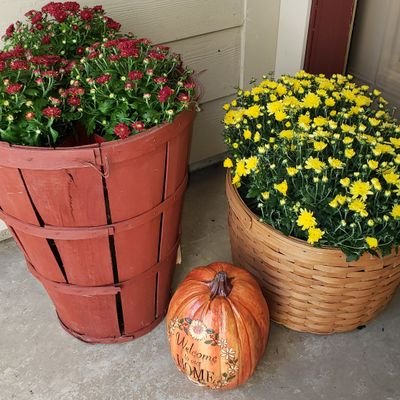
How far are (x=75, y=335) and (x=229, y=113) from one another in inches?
30.0

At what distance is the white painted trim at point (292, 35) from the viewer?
179 centimetres

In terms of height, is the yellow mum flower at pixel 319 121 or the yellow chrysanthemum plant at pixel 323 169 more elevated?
the yellow mum flower at pixel 319 121

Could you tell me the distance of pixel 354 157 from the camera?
120 centimetres

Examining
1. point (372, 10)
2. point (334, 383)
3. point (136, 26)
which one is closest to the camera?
point (334, 383)

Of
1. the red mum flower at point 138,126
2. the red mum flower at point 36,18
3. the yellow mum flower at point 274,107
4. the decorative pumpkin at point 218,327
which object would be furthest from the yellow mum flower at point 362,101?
the red mum flower at point 36,18

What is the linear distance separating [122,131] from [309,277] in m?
0.58

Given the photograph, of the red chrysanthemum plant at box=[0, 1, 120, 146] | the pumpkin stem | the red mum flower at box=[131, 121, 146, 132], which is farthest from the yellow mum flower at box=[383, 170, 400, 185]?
the red chrysanthemum plant at box=[0, 1, 120, 146]

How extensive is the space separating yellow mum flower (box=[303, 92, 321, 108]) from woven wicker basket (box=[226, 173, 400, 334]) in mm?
294

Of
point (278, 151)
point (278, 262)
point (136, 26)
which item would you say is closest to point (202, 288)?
point (278, 262)

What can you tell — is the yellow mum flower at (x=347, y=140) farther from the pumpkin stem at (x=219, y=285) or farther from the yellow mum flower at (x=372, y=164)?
the pumpkin stem at (x=219, y=285)

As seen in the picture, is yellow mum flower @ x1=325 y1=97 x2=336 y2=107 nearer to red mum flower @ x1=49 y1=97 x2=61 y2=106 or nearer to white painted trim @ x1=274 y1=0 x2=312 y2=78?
white painted trim @ x1=274 y1=0 x2=312 y2=78

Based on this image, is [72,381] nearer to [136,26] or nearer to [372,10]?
[136,26]

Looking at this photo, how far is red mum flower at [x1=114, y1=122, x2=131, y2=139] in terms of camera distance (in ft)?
3.37

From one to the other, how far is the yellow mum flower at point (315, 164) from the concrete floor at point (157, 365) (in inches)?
22.7
